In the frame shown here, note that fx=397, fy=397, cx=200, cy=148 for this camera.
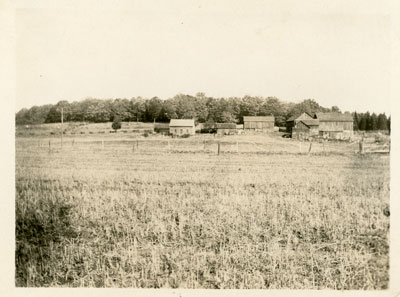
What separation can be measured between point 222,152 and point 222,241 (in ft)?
4.06

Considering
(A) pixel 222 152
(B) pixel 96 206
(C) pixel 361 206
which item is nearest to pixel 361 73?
(C) pixel 361 206

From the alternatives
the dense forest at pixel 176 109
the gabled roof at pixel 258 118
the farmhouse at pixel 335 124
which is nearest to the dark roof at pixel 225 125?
the dense forest at pixel 176 109

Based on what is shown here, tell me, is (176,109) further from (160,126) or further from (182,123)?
(160,126)

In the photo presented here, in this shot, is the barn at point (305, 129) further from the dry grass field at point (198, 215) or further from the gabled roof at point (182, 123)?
the gabled roof at point (182, 123)

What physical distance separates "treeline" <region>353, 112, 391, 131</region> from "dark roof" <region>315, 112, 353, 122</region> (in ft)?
0.30

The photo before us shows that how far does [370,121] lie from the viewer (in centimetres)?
526

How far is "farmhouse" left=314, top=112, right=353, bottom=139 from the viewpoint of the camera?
5.37 m

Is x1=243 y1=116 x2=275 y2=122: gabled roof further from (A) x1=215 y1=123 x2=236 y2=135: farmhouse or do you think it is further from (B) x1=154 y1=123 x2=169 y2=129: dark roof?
(B) x1=154 y1=123 x2=169 y2=129: dark roof

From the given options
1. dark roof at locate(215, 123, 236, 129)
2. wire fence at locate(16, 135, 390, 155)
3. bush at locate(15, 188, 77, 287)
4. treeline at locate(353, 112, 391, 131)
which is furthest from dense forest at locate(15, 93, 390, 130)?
bush at locate(15, 188, 77, 287)

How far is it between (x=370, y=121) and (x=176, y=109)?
2604 millimetres

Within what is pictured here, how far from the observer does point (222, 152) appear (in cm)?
562

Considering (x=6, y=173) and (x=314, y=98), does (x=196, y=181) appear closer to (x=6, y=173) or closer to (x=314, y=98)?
(x=314, y=98)

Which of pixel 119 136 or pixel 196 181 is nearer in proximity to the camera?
pixel 196 181

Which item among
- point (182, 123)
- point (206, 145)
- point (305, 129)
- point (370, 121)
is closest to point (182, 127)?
point (182, 123)
